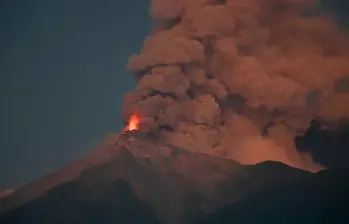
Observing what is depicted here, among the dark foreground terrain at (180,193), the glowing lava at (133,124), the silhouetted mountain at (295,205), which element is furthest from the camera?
the dark foreground terrain at (180,193)

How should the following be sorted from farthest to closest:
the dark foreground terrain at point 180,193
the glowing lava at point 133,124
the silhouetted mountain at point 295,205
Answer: the dark foreground terrain at point 180,193 → the silhouetted mountain at point 295,205 → the glowing lava at point 133,124

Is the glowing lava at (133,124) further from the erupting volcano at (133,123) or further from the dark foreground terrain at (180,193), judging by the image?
the dark foreground terrain at (180,193)

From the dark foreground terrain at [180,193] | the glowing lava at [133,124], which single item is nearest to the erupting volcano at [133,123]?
the glowing lava at [133,124]

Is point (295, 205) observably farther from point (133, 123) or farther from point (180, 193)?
point (133, 123)

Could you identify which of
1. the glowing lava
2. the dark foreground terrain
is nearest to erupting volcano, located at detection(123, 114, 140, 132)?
the glowing lava

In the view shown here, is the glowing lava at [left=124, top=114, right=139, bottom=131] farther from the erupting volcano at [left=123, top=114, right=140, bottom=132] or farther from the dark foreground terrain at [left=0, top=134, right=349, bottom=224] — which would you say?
the dark foreground terrain at [left=0, top=134, right=349, bottom=224]

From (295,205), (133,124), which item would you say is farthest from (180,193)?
(133,124)
